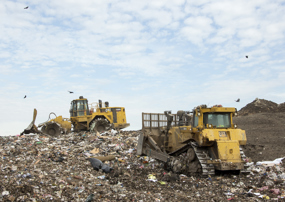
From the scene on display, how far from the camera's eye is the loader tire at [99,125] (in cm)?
1767

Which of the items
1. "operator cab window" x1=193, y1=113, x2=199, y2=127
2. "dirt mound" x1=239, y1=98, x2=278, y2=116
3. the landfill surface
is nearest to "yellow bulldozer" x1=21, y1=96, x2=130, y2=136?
the landfill surface

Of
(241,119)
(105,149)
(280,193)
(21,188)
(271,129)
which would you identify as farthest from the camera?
(241,119)

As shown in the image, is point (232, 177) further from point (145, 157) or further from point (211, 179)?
point (145, 157)

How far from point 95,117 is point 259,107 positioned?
→ 49.9 feet

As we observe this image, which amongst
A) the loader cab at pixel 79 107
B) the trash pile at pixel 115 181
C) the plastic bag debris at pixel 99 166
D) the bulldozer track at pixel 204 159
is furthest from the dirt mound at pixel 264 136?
the loader cab at pixel 79 107

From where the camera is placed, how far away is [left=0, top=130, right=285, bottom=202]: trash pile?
648cm

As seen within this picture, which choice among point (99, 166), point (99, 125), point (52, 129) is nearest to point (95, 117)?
point (99, 125)

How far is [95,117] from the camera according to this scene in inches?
720

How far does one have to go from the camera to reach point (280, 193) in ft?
22.1

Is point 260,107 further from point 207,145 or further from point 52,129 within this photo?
point 207,145

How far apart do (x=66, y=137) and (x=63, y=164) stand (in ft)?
22.9

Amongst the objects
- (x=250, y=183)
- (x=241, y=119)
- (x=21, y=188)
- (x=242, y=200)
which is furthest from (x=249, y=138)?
(x=21, y=188)

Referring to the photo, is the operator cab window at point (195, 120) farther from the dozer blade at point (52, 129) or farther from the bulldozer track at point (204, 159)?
the dozer blade at point (52, 129)

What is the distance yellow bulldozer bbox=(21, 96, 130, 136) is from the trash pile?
6.40m
